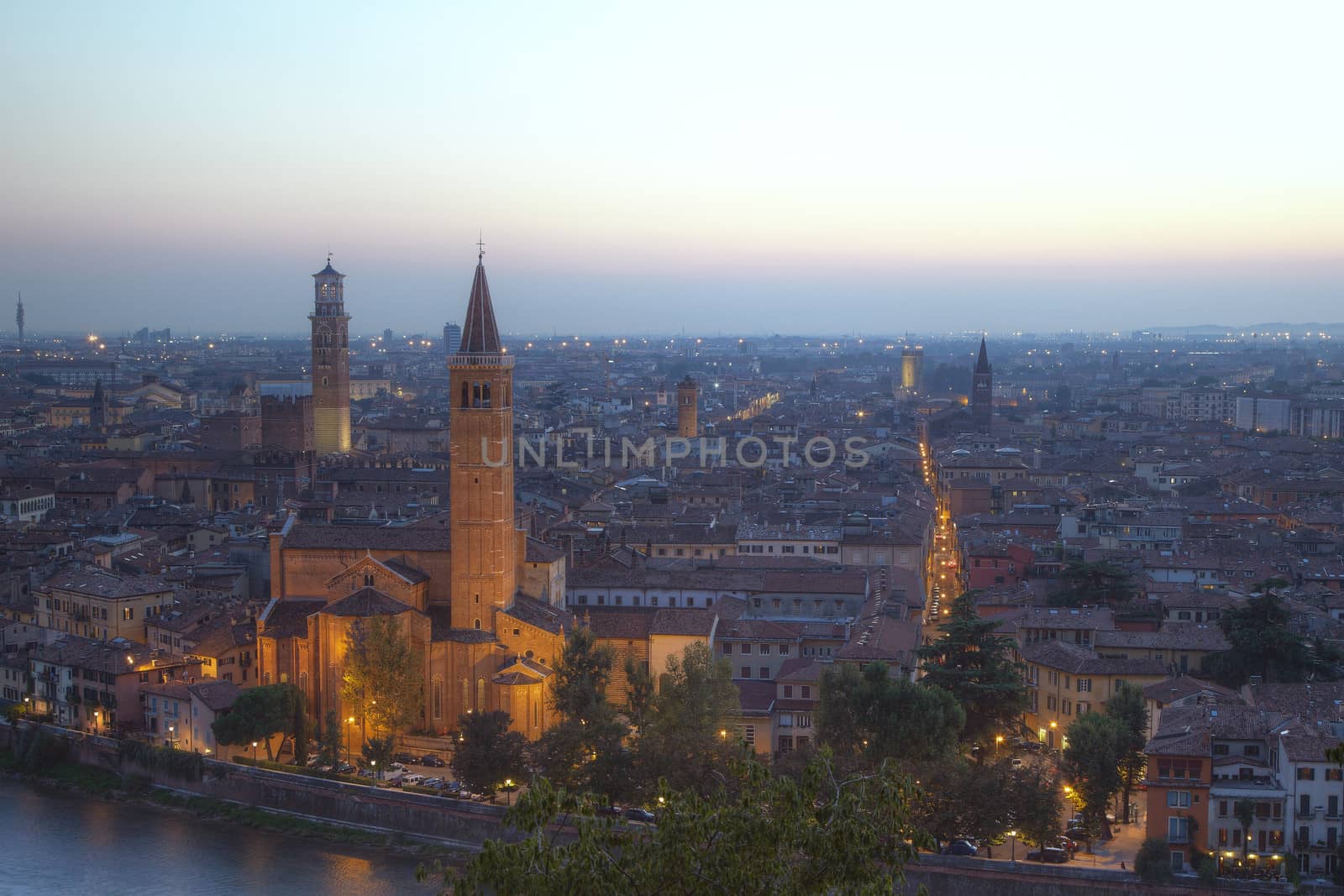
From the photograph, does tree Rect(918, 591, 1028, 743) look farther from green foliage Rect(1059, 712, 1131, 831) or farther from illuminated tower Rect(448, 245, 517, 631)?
illuminated tower Rect(448, 245, 517, 631)

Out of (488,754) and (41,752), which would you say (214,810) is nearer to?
(41,752)

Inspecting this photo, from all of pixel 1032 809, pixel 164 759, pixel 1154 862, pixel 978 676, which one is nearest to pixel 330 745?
pixel 164 759

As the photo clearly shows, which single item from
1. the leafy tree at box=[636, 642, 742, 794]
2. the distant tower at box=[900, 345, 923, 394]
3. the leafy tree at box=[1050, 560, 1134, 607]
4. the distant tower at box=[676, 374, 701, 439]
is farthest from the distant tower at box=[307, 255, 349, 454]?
the distant tower at box=[900, 345, 923, 394]

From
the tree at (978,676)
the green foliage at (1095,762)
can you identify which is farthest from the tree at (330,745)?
the green foliage at (1095,762)

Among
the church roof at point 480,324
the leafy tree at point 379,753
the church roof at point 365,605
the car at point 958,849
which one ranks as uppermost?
the church roof at point 480,324

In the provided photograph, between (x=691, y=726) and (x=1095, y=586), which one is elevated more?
(x=1095, y=586)

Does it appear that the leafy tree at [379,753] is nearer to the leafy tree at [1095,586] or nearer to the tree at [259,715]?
the tree at [259,715]
